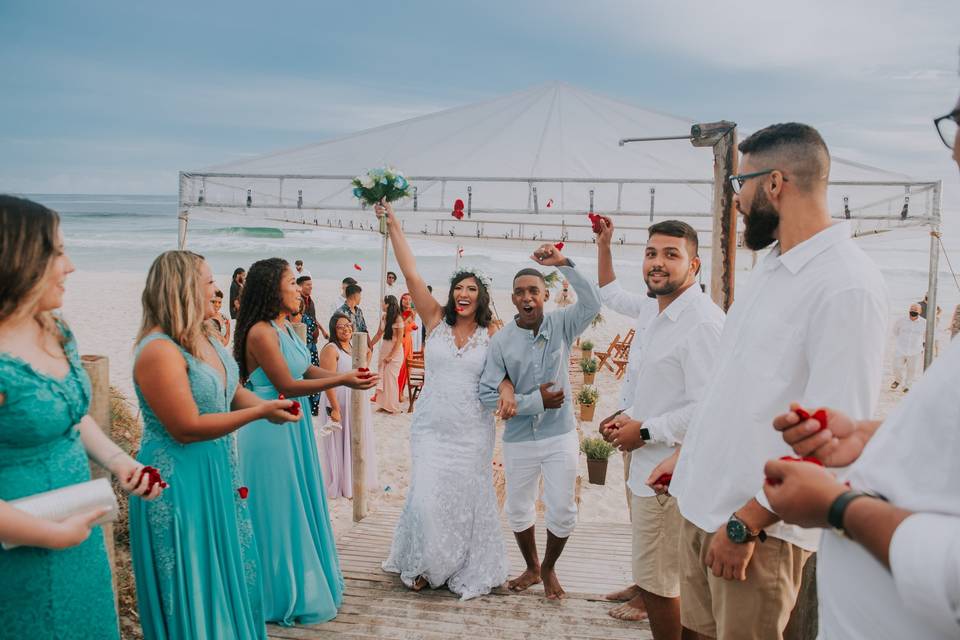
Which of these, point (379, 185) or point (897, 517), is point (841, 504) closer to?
point (897, 517)

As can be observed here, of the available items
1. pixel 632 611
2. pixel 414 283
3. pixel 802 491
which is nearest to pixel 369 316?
pixel 414 283

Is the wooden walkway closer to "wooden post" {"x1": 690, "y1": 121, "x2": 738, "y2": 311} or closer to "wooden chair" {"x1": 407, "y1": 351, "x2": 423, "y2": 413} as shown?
"wooden post" {"x1": 690, "y1": 121, "x2": 738, "y2": 311}

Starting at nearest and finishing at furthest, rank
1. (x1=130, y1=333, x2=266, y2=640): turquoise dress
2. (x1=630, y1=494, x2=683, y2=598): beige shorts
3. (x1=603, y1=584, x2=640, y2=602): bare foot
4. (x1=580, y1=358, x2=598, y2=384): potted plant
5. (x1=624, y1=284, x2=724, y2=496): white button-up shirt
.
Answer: (x1=130, y1=333, x2=266, y2=640): turquoise dress, (x1=624, y1=284, x2=724, y2=496): white button-up shirt, (x1=630, y1=494, x2=683, y2=598): beige shorts, (x1=603, y1=584, x2=640, y2=602): bare foot, (x1=580, y1=358, x2=598, y2=384): potted plant

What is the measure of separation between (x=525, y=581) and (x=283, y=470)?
178cm

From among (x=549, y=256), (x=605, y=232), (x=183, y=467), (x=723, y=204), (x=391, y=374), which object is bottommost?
(x=391, y=374)

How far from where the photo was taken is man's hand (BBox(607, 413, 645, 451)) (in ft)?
10.6

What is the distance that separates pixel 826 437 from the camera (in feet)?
5.13

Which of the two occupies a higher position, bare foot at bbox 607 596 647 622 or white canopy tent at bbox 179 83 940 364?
white canopy tent at bbox 179 83 940 364

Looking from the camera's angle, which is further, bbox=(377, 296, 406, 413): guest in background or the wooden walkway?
bbox=(377, 296, 406, 413): guest in background

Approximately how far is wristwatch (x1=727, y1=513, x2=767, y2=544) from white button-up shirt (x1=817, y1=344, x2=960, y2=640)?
1.93 ft

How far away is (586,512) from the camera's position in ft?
24.8

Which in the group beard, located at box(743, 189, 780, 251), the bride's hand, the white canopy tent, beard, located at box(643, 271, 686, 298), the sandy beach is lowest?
the sandy beach

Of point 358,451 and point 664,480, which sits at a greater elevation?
point 664,480

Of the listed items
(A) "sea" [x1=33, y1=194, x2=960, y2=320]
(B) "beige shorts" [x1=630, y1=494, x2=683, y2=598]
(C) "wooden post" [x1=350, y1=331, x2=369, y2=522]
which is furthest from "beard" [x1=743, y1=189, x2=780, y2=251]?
(A) "sea" [x1=33, y1=194, x2=960, y2=320]
